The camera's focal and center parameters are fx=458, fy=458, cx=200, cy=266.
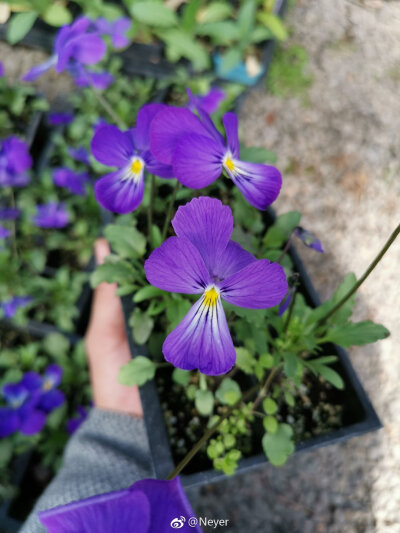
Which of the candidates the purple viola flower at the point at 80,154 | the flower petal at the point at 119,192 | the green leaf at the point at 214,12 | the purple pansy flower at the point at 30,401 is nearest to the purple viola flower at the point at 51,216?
the purple viola flower at the point at 80,154

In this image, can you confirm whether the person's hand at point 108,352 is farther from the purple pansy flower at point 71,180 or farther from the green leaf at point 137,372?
the green leaf at point 137,372

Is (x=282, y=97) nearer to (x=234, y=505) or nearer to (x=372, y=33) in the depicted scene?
(x=372, y=33)

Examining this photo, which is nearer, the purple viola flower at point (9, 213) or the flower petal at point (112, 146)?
the flower petal at point (112, 146)

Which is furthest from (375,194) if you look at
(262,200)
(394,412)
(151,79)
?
(262,200)

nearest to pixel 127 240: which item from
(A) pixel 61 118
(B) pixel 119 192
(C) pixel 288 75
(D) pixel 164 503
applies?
(B) pixel 119 192

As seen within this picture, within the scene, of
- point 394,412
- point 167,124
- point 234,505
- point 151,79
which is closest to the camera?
point 167,124

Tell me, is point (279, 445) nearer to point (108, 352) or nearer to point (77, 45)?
point (108, 352)
